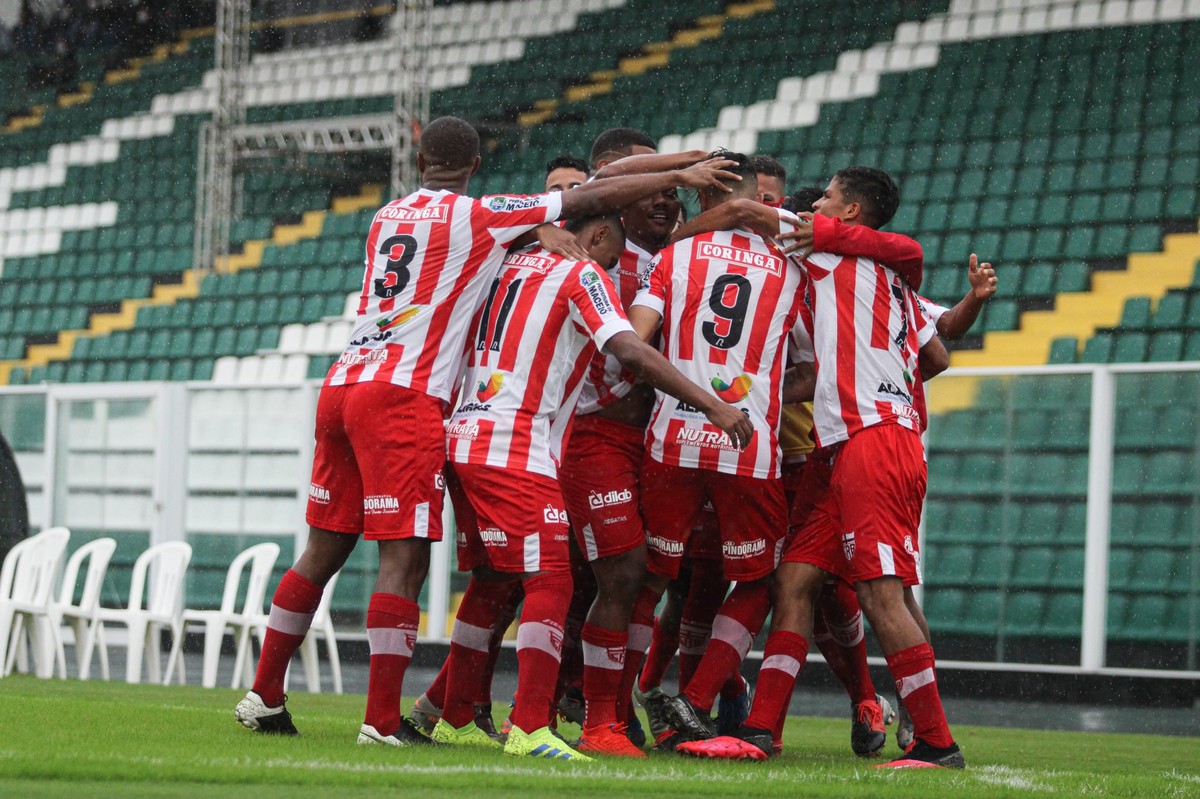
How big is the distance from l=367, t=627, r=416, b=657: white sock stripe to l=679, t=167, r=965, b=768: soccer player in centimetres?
100

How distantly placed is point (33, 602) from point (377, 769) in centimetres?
689

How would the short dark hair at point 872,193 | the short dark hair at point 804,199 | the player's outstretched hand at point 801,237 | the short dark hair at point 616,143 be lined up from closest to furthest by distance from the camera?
the player's outstretched hand at point 801,237 → the short dark hair at point 872,193 → the short dark hair at point 616,143 → the short dark hair at point 804,199

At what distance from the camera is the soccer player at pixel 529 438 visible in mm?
4941

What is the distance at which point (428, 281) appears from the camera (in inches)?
207

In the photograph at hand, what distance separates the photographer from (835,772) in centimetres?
486

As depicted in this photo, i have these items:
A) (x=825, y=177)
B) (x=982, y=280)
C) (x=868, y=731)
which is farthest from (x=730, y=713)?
(x=825, y=177)

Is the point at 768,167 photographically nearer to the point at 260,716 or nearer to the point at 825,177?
the point at 260,716

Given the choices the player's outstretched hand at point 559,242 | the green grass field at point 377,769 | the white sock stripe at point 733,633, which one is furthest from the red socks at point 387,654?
the player's outstretched hand at point 559,242

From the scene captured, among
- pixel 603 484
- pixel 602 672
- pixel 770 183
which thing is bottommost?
pixel 602 672

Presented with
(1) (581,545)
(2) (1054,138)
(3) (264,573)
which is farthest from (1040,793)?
(2) (1054,138)

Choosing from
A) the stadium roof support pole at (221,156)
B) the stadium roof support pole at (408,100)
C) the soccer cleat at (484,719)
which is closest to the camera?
the soccer cleat at (484,719)

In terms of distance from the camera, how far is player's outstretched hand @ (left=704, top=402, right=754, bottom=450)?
492cm

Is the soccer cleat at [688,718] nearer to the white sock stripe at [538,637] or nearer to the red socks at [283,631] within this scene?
the white sock stripe at [538,637]

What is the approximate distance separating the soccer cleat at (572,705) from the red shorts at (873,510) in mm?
1323
